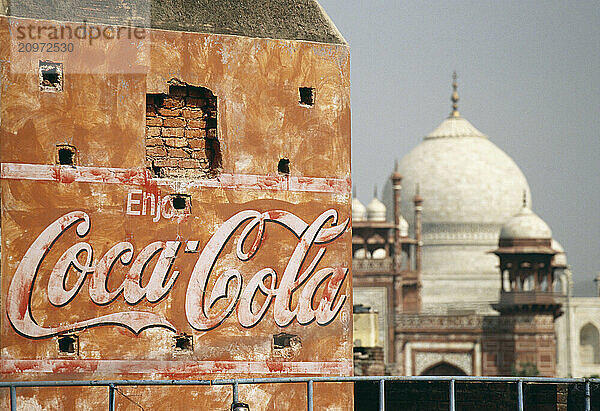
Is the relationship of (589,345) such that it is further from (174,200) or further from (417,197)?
(174,200)

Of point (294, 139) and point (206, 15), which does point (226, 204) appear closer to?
point (294, 139)

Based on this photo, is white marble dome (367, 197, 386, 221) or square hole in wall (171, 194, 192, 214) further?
white marble dome (367, 197, 386, 221)

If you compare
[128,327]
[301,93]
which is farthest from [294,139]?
[128,327]

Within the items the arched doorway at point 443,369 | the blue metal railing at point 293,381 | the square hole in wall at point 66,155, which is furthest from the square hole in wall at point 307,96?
the arched doorway at point 443,369

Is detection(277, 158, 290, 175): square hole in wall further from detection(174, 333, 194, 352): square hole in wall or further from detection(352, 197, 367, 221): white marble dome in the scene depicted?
detection(352, 197, 367, 221): white marble dome

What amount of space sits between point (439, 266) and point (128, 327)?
142 feet

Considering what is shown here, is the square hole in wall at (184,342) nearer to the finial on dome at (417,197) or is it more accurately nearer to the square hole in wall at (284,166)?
the square hole in wall at (284,166)

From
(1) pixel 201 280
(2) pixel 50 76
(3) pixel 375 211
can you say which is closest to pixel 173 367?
(1) pixel 201 280

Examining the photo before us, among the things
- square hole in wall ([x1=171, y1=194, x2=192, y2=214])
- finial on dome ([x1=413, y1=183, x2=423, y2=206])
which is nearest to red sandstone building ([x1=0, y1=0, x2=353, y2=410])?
square hole in wall ([x1=171, y1=194, x2=192, y2=214])

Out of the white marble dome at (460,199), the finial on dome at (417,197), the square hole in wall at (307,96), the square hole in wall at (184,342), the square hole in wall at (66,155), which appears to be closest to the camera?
the square hole in wall at (66,155)

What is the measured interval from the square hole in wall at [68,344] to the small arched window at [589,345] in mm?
41807

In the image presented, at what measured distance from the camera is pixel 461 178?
53.2 metres

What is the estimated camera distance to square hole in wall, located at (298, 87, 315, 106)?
994 centimetres

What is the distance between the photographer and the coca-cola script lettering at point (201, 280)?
9.02 meters
